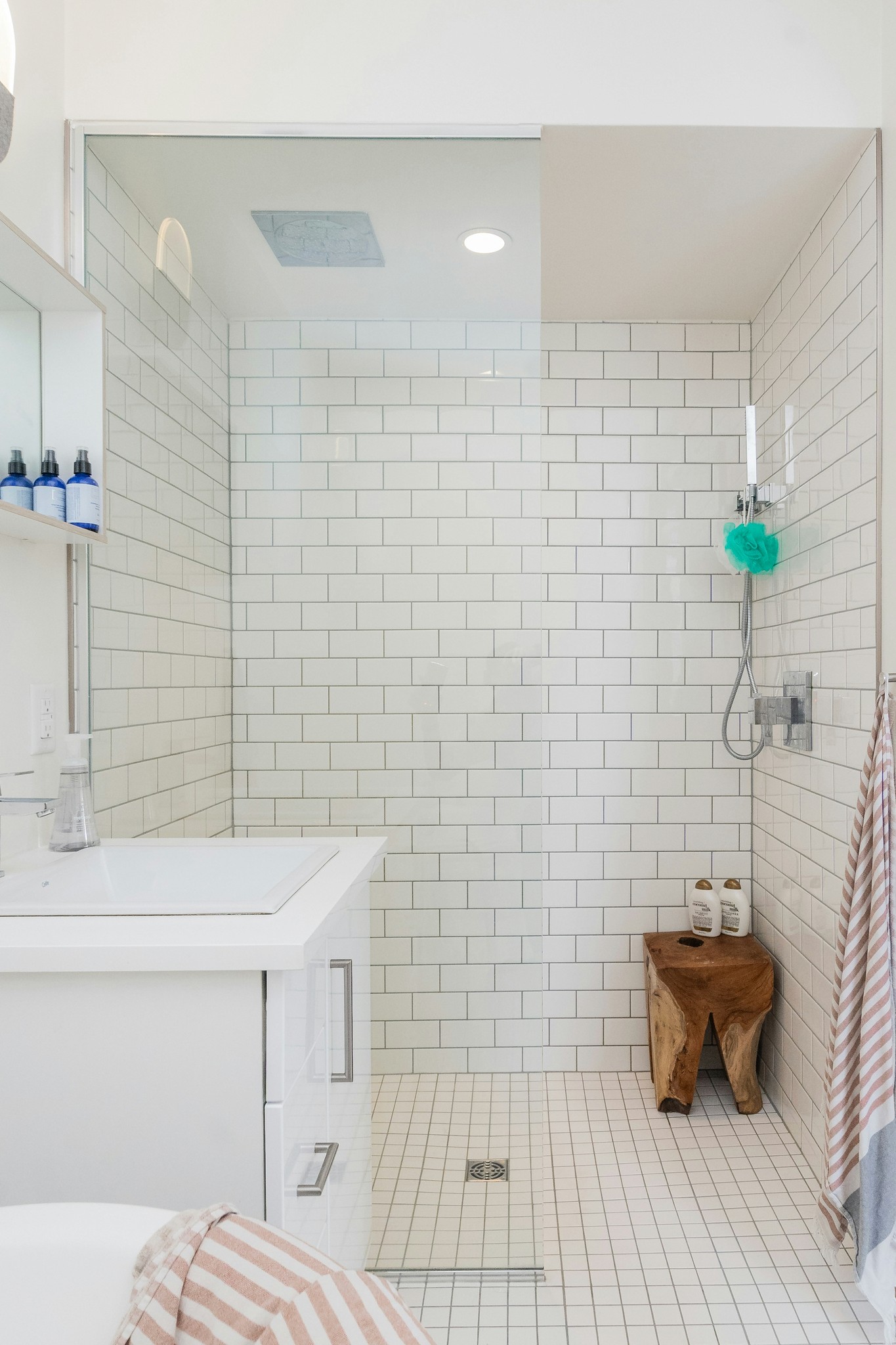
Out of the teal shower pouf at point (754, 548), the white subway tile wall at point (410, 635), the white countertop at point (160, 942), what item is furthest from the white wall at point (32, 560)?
the teal shower pouf at point (754, 548)

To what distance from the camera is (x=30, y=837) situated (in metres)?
1.71

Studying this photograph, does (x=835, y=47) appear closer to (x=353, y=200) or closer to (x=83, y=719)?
(x=353, y=200)

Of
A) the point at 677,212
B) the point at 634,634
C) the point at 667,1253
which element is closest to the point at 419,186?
the point at 677,212

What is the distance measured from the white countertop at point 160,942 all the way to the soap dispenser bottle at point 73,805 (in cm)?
42

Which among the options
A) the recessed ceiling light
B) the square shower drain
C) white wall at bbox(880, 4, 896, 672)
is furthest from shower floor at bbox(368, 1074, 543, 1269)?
the recessed ceiling light

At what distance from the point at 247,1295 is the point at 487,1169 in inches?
50.6

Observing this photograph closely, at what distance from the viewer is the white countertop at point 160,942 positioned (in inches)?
43.3

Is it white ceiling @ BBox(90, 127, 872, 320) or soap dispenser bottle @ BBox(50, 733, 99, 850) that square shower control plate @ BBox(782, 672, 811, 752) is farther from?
soap dispenser bottle @ BBox(50, 733, 99, 850)

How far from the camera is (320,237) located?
6.16ft

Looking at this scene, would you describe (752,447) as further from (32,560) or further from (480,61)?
(32,560)

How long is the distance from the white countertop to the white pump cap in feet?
1.44

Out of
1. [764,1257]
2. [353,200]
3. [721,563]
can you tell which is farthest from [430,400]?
[764,1257]

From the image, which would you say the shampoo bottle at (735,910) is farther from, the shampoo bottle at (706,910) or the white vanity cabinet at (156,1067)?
the white vanity cabinet at (156,1067)

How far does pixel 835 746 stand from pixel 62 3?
8.06ft
